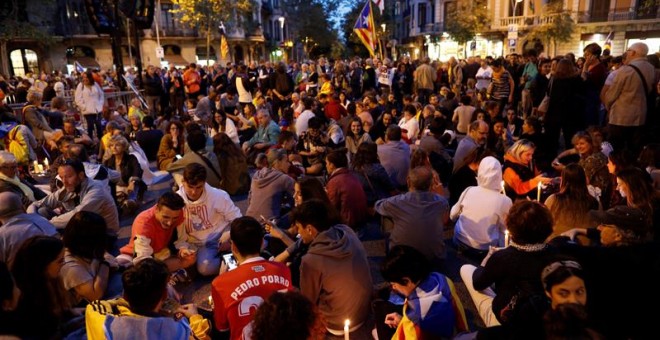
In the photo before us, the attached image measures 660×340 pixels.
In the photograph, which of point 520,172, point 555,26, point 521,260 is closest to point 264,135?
point 520,172

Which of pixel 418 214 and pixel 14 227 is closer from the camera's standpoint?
pixel 14 227

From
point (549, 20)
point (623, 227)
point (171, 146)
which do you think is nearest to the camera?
point (623, 227)

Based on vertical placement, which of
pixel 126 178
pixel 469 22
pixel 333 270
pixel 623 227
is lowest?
pixel 126 178

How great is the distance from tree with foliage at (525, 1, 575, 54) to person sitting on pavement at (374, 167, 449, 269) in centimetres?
3652

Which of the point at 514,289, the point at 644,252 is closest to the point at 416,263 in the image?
the point at 514,289

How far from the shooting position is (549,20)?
123ft

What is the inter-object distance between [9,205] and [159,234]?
1257 millimetres

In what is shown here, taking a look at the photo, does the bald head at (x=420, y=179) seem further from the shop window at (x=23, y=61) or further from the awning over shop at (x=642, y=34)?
the shop window at (x=23, y=61)

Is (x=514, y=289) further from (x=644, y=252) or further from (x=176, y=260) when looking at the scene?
(x=176, y=260)

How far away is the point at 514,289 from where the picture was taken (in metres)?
3.11

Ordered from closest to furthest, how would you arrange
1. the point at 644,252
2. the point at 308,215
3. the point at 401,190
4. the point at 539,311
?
the point at 539,311
the point at 644,252
the point at 308,215
the point at 401,190

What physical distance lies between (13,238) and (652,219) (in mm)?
5422

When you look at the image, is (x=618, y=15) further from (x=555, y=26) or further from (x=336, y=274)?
(x=336, y=274)

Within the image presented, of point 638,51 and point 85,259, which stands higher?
point 638,51
